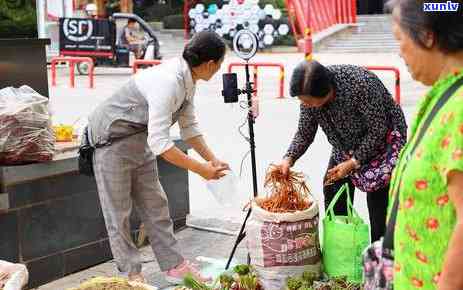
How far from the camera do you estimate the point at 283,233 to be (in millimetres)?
3586

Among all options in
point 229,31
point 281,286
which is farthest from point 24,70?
point 229,31

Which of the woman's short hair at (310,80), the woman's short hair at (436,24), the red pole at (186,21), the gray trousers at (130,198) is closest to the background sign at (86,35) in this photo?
the red pole at (186,21)

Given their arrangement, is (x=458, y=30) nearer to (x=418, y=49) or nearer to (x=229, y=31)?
(x=418, y=49)

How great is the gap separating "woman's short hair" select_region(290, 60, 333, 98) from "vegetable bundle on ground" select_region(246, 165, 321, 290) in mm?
612

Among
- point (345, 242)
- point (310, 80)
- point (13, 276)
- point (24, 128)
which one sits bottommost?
point (345, 242)

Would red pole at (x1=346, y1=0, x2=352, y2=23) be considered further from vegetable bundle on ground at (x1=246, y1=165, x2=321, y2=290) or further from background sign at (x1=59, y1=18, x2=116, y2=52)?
vegetable bundle on ground at (x1=246, y1=165, x2=321, y2=290)

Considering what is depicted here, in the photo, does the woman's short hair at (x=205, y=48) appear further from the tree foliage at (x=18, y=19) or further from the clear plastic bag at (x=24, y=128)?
the tree foliage at (x=18, y=19)

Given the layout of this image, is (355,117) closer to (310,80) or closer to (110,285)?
(310,80)

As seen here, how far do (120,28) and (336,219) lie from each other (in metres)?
17.0

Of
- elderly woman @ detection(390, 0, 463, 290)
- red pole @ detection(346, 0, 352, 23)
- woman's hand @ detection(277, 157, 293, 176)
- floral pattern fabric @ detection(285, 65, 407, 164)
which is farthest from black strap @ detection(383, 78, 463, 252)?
red pole @ detection(346, 0, 352, 23)

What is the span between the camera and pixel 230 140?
8.81 metres

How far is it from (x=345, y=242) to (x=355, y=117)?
0.66 m

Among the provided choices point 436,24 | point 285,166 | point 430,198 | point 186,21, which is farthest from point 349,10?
point 430,198

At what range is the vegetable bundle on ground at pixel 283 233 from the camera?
11.8ft
